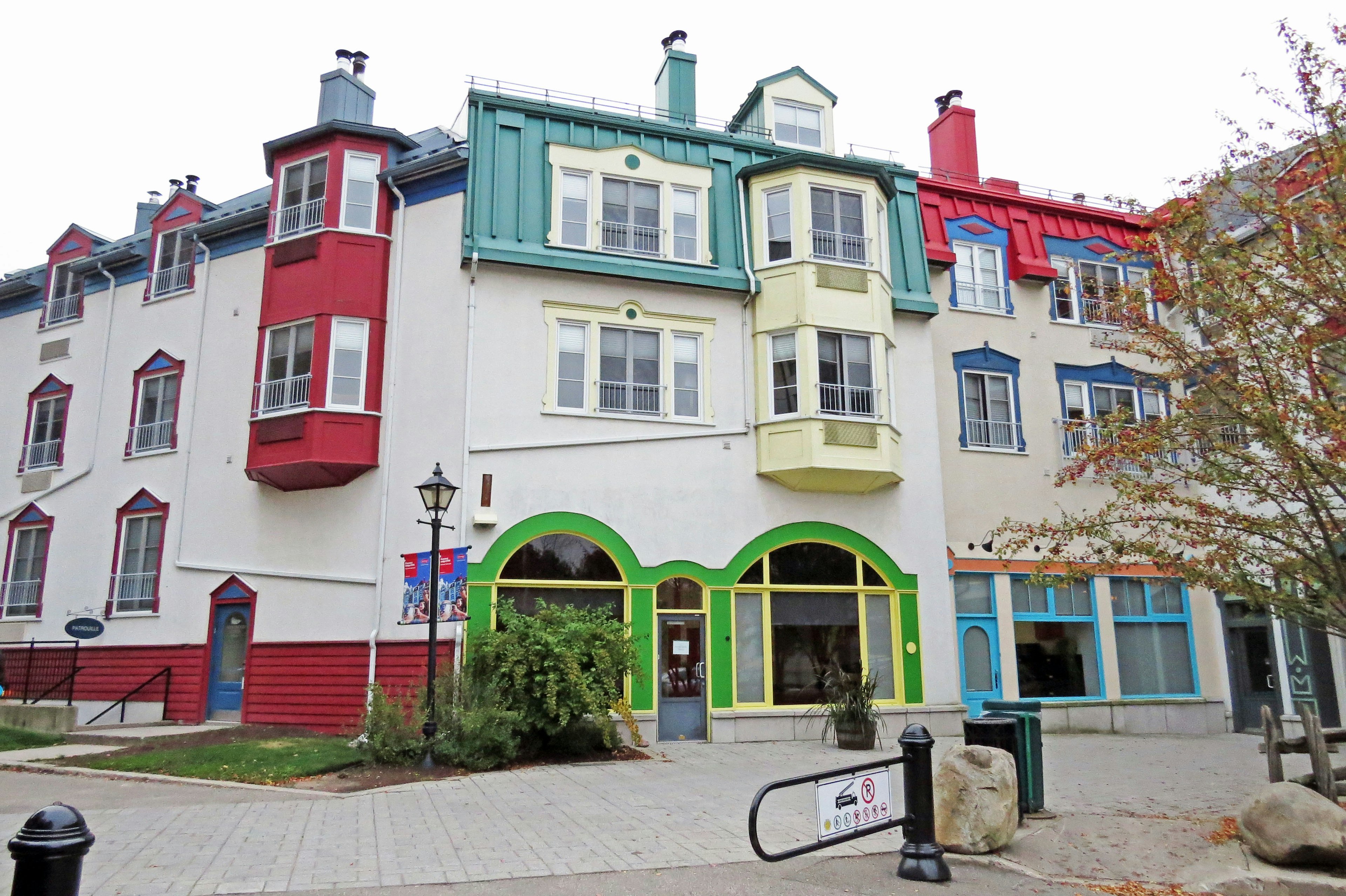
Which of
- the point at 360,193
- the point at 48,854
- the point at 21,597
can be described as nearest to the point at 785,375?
the point at 360,193

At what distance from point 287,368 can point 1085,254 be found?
17.6 meters

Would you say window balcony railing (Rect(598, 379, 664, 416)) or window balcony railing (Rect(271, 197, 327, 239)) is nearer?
window balcony railing (Rect(598, 379, 664, 416))

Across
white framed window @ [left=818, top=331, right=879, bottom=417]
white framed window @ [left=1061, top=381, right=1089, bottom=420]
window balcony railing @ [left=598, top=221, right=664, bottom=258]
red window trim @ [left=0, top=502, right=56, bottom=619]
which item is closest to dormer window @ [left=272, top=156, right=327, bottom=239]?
window balcony railing @ [left=598, top=221, right=664, bottom=258]

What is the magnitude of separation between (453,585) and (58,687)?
10.6m

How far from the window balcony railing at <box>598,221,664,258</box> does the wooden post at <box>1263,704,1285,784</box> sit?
1221 cm

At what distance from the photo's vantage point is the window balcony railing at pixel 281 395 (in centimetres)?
1745

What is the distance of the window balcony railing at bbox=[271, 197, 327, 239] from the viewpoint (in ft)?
60.1

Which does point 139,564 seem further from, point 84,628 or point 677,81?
point 677,81

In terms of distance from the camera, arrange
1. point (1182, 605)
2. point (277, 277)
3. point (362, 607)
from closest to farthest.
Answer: point (362, 607)
point (277, 277)
point (1182, 605)

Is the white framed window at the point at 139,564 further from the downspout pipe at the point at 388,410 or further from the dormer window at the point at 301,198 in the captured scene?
the dormer window at the point at 301,198

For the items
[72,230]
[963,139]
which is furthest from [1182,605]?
[72,230]

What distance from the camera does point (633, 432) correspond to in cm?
1752

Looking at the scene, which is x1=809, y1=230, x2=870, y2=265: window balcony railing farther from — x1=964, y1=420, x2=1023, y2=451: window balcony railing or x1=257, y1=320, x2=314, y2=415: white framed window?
x1=257, y1=320, x2=314, y2=415: white framed window

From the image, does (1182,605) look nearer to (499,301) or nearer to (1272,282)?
(1272,282)
